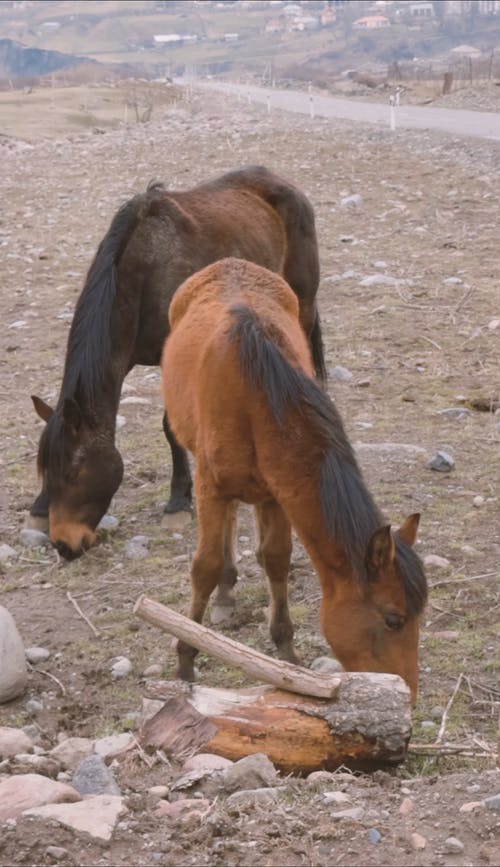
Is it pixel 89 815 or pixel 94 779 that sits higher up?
pixel 89 815

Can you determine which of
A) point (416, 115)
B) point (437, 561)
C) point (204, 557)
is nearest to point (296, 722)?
point (204, 557)

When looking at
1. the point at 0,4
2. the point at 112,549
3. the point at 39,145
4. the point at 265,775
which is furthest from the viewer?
the point at 0,4

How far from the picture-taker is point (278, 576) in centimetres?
524

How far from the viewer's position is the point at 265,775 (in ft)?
12.2

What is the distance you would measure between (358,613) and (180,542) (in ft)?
8.37

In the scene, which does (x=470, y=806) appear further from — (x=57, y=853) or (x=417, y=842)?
(x=57, y=853)

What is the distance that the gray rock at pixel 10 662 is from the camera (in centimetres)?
498

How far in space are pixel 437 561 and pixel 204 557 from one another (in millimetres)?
1568

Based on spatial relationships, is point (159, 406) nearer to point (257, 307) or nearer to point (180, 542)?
point (180, 542)

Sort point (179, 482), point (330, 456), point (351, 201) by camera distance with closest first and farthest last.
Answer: point (330, 456), point (179, 482), point (351, 201)

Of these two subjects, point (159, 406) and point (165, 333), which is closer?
point (165, 333)

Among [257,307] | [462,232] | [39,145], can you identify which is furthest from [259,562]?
[39,145]

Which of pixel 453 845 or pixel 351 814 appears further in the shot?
pixel 351 814

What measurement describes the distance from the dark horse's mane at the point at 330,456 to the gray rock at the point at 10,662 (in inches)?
59.1
